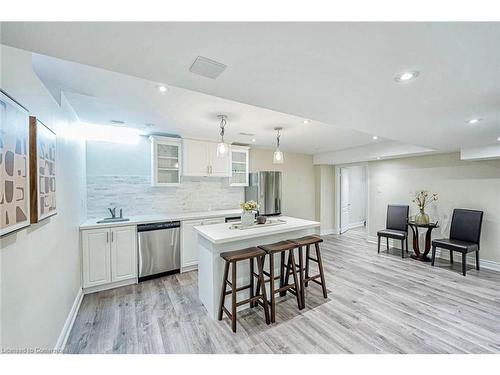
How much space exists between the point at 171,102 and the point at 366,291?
3516 mm

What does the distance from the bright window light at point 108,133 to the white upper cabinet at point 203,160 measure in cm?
88

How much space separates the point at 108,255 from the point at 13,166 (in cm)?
228

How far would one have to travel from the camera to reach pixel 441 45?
969 mm

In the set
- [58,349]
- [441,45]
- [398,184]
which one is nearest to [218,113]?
[441,45]

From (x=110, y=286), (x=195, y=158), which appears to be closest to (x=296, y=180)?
(x=195, y=158)

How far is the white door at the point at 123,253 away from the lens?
295 centimetres

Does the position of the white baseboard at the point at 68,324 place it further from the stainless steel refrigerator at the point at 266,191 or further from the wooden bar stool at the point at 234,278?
the stainless steel refrigerator at the point at 266,191

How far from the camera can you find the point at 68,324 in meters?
2.07

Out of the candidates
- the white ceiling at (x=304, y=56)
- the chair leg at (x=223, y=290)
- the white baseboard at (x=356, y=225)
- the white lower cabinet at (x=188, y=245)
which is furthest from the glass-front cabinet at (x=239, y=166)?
the white baseboard at (x=356, y=225)

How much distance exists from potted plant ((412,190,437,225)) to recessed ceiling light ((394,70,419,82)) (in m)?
3.96

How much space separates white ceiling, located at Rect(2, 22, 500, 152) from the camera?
2.85ft

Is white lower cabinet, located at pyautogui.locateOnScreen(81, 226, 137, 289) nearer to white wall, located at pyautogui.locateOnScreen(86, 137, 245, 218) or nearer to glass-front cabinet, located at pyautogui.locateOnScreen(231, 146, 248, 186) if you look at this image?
white wall, located at pyautogui.locateOnScreen(86, 137, 245, 218)

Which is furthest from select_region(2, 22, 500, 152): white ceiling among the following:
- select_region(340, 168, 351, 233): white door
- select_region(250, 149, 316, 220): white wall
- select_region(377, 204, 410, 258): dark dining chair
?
select_region(340, 168, 351, 233): white door
